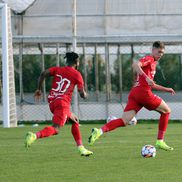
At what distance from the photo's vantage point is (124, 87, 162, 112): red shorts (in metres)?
12.2

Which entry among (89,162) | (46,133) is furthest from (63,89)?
(89,162)

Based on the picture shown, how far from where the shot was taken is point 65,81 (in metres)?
11.4

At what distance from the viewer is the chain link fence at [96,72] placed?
24047 millimetres

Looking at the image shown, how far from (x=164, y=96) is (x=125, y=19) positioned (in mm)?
4041

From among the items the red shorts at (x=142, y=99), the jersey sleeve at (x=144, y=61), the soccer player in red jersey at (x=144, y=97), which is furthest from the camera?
the red shorts at (x=142, y=99)

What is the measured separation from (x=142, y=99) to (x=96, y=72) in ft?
43.4

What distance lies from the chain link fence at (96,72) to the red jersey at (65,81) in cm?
1221

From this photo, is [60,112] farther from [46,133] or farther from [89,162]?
[89,162]

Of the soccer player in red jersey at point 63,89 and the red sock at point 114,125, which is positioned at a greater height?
the soccer player in red jersey at point 63,89

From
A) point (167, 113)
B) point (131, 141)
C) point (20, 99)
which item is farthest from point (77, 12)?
point (167, 113)

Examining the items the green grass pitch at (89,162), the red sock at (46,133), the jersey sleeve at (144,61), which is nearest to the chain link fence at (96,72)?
the green grass pitch at (89,162)

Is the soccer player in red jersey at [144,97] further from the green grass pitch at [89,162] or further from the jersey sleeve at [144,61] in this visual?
the green grass pitch at [89,162]

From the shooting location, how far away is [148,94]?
12195 millimetres

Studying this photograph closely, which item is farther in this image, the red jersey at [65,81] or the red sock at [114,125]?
the red sock at [114,125]
